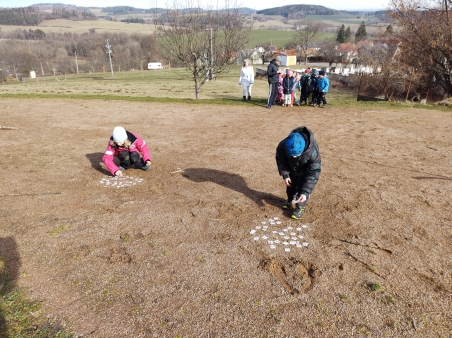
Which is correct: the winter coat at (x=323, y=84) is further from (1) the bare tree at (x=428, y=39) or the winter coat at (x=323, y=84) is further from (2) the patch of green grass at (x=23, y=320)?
(2) the patch of green grass at (x=23, y=320)

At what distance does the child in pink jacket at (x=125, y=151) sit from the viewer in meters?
5.86

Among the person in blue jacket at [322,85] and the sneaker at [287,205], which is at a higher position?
the person in blue jacket at [322,85]

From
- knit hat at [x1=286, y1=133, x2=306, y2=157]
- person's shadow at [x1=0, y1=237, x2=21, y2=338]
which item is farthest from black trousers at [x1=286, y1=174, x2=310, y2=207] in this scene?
person's shadow at [x1=0, y1=237, x2=21, y2=338]

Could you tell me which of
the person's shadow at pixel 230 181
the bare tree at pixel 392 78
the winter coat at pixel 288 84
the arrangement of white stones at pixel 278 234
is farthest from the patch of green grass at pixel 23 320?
the bare tree at pixel 392 78

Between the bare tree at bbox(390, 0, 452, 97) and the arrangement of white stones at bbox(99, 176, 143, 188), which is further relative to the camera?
A: the bare tree at bbox(390, 0, 452, 97)

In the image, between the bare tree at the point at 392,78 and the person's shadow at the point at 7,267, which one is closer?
the person's shadow at the point at 7,267

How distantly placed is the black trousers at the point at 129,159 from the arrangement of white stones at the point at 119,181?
15.0 inches

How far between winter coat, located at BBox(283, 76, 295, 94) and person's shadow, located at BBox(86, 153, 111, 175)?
9158 millimetres

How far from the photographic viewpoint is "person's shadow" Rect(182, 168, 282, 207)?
5375 millimetres

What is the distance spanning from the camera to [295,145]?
4.04m

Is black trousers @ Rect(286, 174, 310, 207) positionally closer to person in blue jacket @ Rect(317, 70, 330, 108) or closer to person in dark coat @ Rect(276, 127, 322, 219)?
person in dark coat @ Rect(276, 127, 322, 219)

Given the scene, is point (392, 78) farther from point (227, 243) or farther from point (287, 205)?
point (227, 243)

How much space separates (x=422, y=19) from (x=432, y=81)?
142 inches

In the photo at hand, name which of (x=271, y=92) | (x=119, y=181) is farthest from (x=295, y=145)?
(x=271, y=92)
